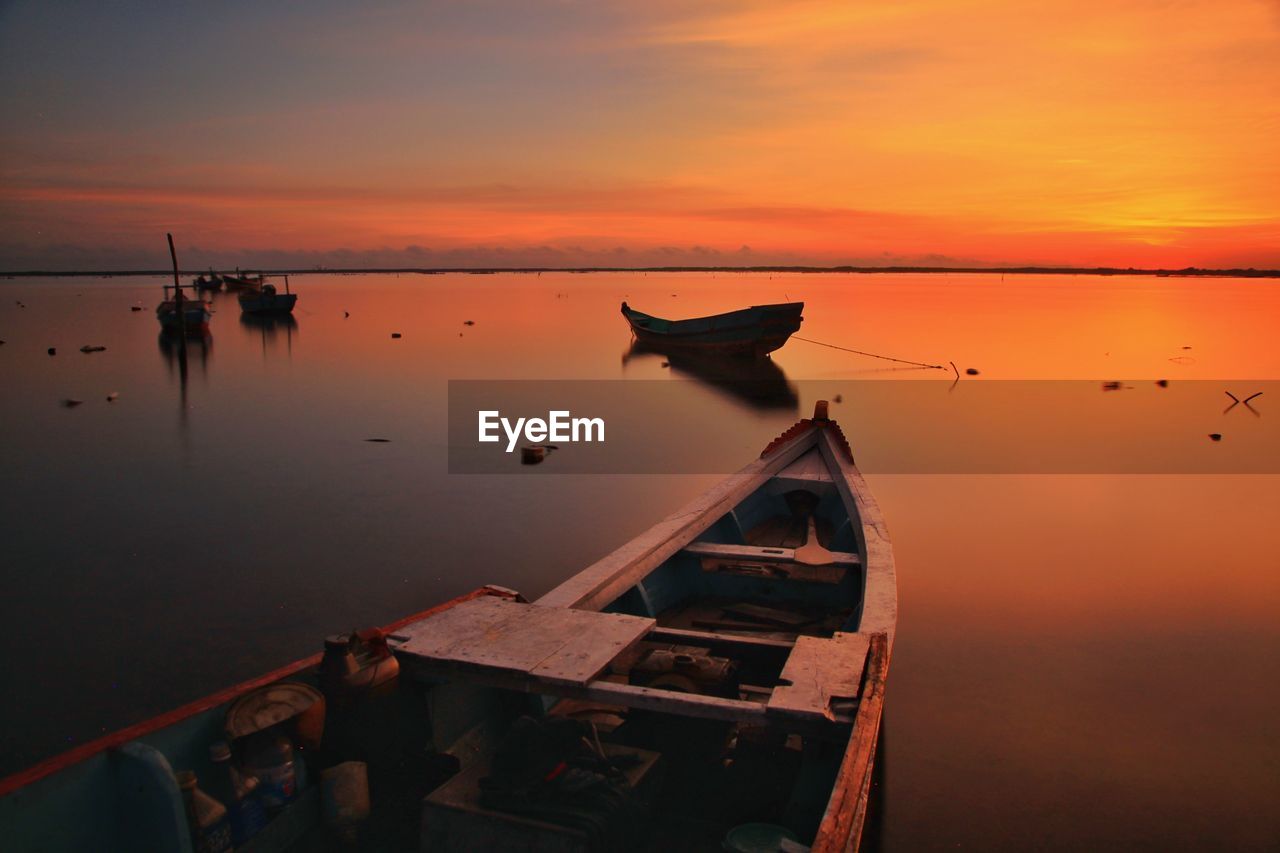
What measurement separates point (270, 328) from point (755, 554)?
192ft

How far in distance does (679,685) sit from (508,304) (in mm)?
96825

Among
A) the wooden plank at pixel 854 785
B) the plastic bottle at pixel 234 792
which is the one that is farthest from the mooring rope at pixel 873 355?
the plastic bottle at pixel 234 792

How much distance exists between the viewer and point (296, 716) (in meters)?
4.00

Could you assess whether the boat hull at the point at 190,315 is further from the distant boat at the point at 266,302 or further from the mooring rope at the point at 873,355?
the mooring rope at the point at 873,355

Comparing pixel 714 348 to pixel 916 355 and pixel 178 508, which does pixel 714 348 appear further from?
pixel 178 508

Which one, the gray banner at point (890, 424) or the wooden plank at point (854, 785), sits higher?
the wooden plank at point (854, 785)

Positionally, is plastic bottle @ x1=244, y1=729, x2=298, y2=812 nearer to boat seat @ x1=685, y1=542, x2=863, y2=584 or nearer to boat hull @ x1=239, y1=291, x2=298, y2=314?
boat seat @ x1=685, y1=542, x2=863, y2=584

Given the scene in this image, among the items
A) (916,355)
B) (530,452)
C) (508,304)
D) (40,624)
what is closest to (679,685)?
(40,624)

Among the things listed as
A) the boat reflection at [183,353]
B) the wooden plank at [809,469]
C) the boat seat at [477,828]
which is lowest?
the boat reflection at [183,353]

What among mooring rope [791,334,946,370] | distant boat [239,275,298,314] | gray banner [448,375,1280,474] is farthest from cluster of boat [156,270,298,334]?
mooring rope [791,334,946,370]

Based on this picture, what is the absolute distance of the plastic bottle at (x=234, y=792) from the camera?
3773 mm

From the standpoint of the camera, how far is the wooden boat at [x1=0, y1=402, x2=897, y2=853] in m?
3.46

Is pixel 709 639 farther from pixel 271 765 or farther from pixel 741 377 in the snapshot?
pixel 741 377

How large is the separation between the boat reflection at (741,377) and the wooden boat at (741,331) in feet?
2.44
